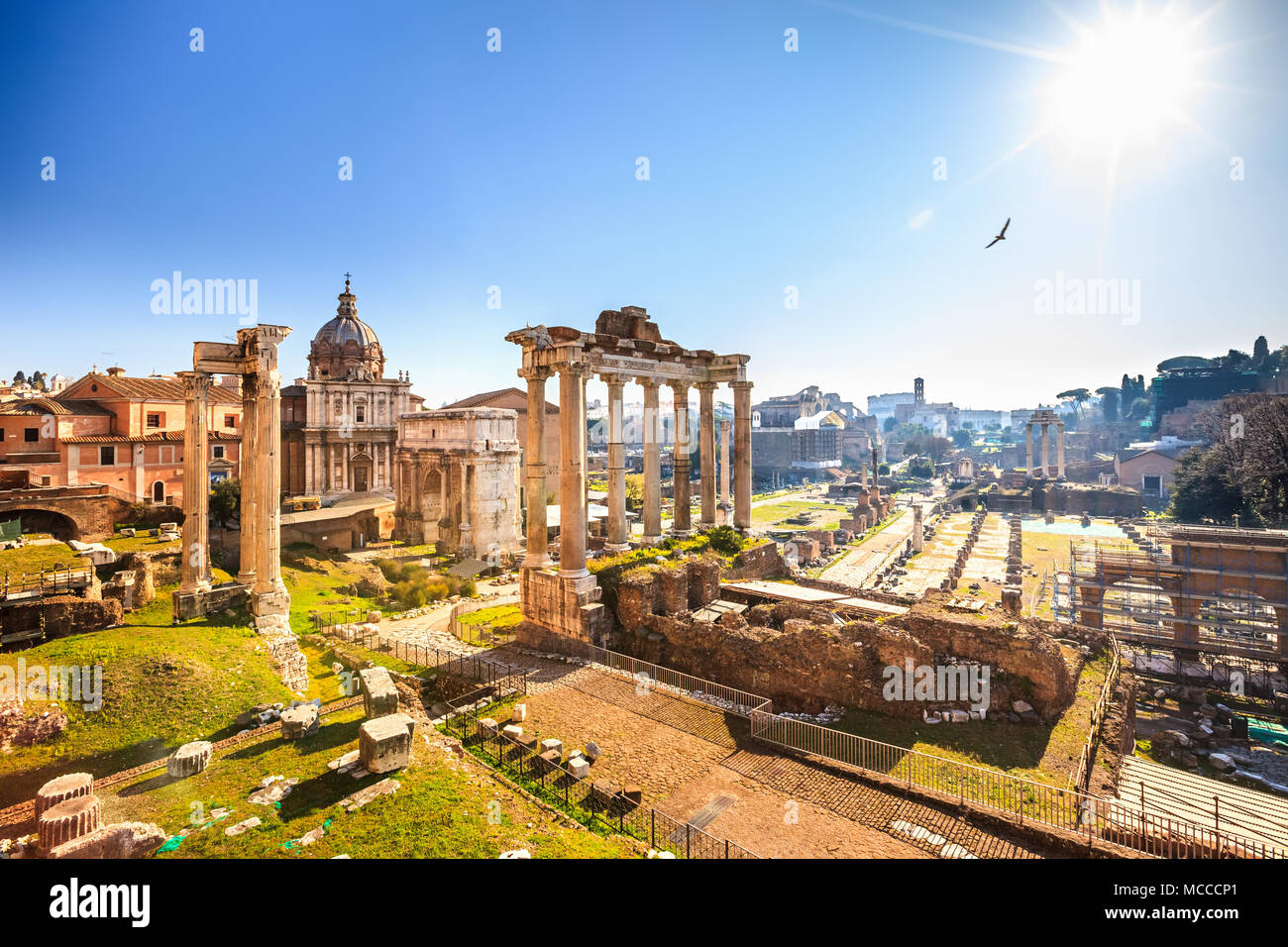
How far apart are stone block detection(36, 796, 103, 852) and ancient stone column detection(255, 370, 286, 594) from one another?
1000cm

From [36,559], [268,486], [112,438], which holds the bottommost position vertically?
[36,559]

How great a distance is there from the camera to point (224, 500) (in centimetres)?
3006

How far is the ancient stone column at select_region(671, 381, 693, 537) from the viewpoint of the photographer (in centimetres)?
2141

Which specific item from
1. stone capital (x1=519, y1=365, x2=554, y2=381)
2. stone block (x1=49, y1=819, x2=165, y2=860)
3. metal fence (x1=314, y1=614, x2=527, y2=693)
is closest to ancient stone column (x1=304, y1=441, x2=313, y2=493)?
metal fence (x1=314, y1=614, x2=527, y2=693)

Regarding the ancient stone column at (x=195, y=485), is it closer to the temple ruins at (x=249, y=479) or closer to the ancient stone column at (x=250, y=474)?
the temple ruins at (x=249, y=479)

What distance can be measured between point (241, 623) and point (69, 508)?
18535 mm

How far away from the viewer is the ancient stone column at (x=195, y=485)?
15805 millimetres

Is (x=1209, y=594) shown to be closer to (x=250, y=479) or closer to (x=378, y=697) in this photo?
(x=378, y=697)

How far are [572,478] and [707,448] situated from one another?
25.3 feet

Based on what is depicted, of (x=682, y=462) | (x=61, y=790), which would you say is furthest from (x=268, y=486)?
(x=682, y=462)

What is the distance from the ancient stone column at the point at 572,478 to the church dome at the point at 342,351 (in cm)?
3689

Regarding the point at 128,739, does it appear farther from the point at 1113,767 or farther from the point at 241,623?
the point at 1113,767

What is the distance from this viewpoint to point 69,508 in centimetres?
2611
